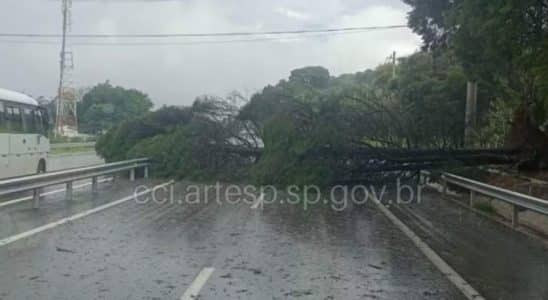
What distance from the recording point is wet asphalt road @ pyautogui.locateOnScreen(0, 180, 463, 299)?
8055mm

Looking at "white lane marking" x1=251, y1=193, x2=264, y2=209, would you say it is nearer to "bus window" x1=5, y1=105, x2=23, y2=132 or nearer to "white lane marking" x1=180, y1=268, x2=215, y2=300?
"bus window" x1=5, y1=105, x2=23, y2=132

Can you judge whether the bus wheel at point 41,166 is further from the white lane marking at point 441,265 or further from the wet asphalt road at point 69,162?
the white lane marking at point 441,265

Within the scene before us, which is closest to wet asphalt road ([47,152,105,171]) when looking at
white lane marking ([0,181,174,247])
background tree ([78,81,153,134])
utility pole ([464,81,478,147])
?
white lane marking ([0,181,174,247])

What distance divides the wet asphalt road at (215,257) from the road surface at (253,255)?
0.7 inches

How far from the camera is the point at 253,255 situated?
10422mm

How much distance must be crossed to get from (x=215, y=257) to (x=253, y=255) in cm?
59

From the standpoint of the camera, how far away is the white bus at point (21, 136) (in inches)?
854

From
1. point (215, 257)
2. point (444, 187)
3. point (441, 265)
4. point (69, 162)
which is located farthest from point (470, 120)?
point (69, 162)

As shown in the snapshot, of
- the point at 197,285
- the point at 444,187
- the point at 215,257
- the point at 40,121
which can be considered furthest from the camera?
the point at 40,121

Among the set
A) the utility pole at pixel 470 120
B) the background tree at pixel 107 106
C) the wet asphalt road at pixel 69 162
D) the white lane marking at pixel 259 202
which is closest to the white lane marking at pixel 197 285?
the white lane marking at pixel 259 202

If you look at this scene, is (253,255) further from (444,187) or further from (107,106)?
(107,106)

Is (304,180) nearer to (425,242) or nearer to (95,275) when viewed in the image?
(425,242)

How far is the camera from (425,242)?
39.5 feet

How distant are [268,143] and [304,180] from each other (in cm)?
187
